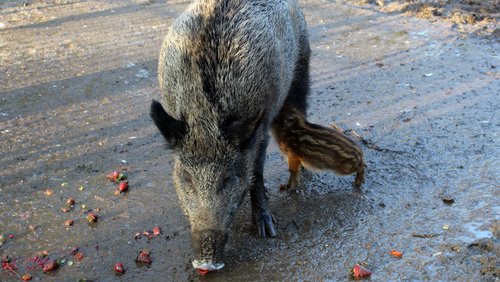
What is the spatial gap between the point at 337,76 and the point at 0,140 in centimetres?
401

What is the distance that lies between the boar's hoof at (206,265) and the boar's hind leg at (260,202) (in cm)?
76

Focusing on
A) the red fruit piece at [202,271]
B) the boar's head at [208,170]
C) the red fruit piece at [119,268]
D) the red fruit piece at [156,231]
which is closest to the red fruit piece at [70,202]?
the red fruit piece at [156,231]

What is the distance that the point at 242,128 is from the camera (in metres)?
3.68

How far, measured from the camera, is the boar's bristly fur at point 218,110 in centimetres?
368

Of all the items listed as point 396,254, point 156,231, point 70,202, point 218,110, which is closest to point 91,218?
point 70,202

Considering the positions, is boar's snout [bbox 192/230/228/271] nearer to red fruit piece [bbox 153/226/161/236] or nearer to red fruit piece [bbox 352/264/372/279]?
red fruit piece [bbox 153/226/161/236]

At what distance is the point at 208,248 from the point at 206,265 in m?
0.12

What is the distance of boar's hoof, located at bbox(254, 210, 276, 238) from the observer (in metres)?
4.36

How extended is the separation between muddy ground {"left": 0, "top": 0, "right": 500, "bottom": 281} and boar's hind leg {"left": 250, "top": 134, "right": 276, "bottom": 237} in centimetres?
10

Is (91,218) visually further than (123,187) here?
No

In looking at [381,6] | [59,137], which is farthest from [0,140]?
[381,6]

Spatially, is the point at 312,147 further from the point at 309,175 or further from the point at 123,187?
the point at 123,187

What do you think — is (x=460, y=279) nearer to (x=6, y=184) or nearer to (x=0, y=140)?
(x=6, y=184)

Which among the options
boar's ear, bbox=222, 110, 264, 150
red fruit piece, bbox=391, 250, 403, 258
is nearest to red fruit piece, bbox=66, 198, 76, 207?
boar's ear, bbox=222, 110, 264, 150
